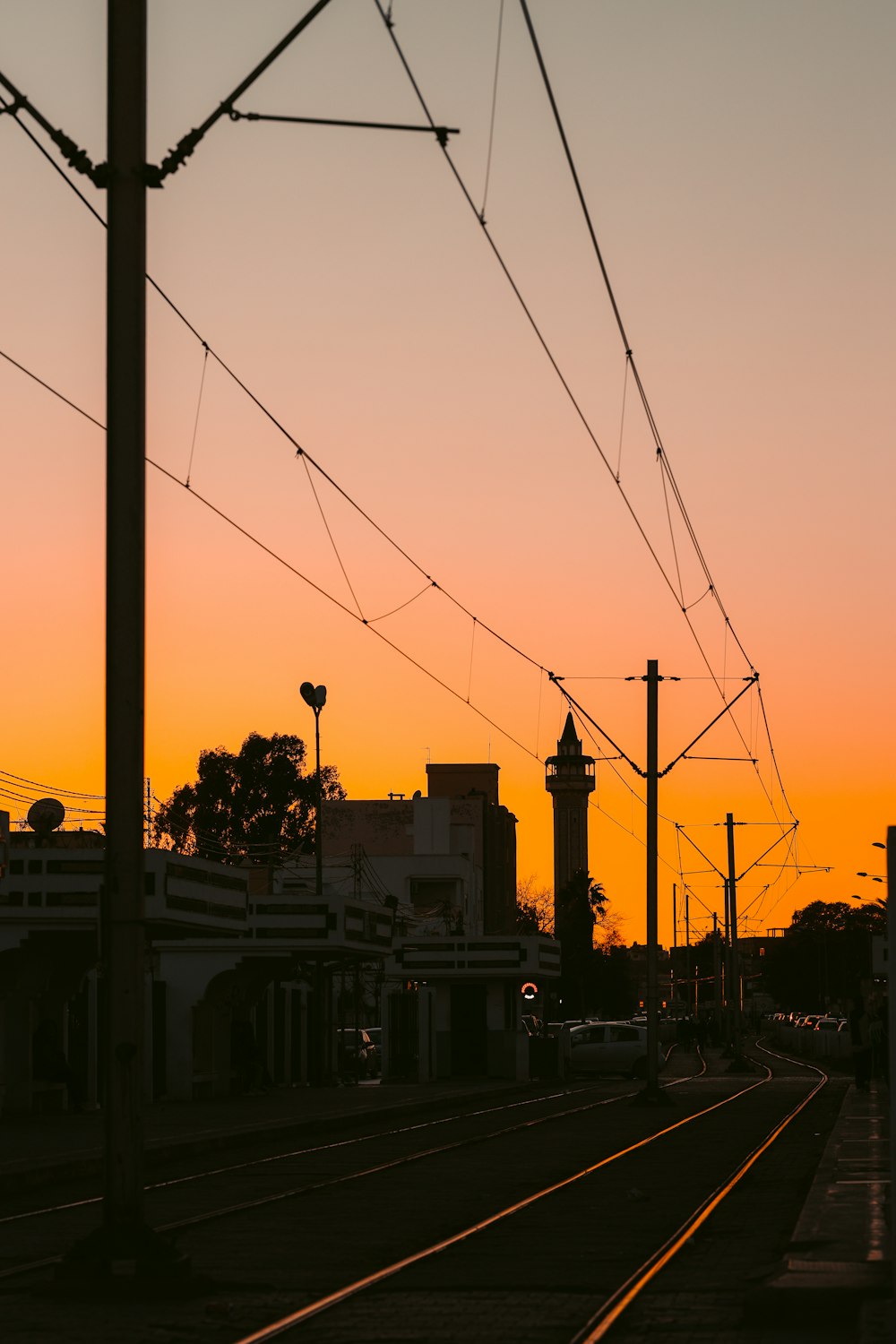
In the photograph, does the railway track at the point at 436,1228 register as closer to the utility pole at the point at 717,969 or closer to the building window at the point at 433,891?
the building window at the point at 433,891

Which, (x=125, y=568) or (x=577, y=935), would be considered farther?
(x=577, y=935)

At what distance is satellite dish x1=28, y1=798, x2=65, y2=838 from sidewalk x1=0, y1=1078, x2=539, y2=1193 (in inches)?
213

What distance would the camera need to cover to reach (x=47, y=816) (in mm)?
35469

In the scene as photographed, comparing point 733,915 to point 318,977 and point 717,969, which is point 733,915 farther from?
point 717,969

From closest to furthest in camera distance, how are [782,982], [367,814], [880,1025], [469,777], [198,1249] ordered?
1. [198,1249]
2. [880,1025]
3. [367,814]
4. [469,777]
5. [782,982]

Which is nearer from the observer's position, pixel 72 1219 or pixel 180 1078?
pixel 72 1219

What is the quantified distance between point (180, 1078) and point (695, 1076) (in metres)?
19.8

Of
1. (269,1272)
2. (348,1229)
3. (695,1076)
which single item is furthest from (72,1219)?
(695,1076)

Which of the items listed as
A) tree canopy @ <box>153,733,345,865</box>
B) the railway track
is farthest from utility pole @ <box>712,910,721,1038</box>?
the railway track

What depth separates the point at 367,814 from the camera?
105m

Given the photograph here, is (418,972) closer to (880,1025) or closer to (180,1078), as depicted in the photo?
(180,1078)

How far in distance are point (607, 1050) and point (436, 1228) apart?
41767mm

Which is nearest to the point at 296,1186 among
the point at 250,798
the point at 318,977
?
the point at 318,977

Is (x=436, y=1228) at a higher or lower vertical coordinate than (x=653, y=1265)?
lower
